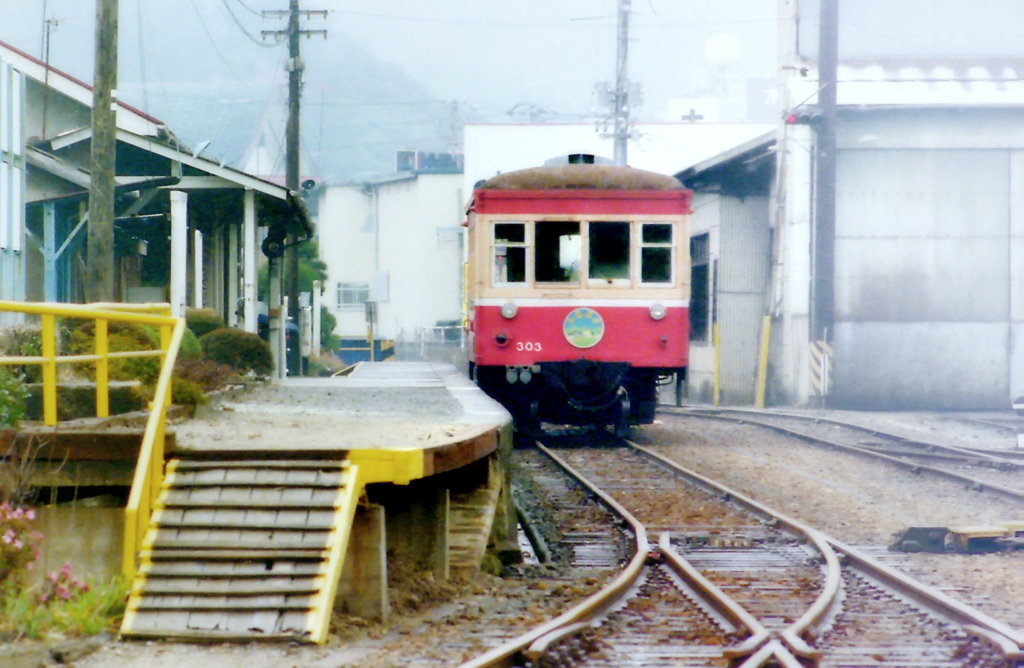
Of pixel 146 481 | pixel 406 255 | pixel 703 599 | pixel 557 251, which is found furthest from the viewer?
pixel 406 255

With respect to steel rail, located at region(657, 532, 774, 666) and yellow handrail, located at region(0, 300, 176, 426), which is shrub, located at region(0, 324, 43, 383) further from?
steel rail, located at region(657, 532, 774, 666)

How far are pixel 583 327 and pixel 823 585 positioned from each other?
26.5ft

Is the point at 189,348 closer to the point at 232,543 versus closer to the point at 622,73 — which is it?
the point at 232,543

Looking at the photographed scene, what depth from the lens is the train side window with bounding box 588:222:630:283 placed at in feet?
52.3

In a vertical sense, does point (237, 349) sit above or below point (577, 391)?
above

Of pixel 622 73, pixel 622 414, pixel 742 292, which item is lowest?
pixel 622 414

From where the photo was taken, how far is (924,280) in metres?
25.8

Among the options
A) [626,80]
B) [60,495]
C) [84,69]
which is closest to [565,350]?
[60,495]

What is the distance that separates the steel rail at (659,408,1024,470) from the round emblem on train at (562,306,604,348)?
435 centimetres

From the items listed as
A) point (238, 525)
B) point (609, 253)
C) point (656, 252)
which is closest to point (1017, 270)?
point (656, 252)

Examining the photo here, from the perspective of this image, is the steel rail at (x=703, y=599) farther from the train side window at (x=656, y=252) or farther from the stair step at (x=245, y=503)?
the train side window at (x=656, y=252)

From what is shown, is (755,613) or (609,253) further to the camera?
(609,253)

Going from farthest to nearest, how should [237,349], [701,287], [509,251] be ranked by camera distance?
[701,287]
[237,349]
[509,251]

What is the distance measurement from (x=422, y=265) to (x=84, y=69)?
68384 millimetres
